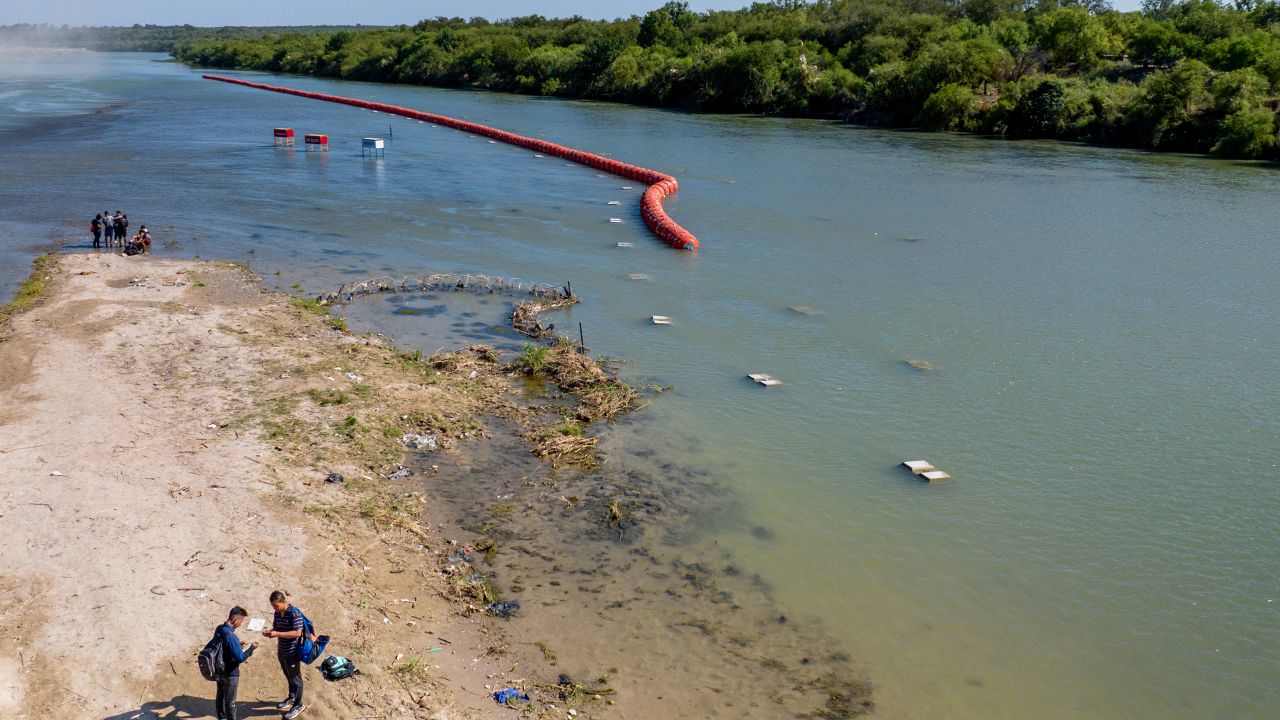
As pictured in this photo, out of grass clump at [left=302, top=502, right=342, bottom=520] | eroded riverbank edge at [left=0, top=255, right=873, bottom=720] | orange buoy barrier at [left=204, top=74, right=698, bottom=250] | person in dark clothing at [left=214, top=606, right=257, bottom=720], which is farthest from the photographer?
orange buoy barrier at [left=204, top=74, right=698, bottom=250]

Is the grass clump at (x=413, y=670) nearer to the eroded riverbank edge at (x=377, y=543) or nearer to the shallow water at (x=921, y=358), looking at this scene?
the eroded riverbank edge at (x=377, y=543)

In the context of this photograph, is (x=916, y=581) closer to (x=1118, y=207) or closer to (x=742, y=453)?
(x=742, y=453)

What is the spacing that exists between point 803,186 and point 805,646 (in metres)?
37.7

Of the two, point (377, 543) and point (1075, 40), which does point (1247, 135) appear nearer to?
point (1075, 40)

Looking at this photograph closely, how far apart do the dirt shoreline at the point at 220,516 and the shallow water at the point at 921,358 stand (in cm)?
202

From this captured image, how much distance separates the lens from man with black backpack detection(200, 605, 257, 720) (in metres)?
9.01

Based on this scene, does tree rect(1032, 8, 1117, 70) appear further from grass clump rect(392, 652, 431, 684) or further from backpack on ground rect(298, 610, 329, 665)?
backpack on ground rect(298, 610, 329, 665)

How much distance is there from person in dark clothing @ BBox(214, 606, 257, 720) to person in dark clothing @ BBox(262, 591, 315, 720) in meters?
0.32

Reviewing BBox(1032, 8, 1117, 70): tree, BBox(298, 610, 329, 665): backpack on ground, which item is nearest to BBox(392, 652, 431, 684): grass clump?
BBox(298, 610, 329, 665): backpack on ground

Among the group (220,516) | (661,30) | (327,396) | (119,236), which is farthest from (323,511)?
(661,30)

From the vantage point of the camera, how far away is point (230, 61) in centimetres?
18350

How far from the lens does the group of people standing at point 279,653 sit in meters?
9.21

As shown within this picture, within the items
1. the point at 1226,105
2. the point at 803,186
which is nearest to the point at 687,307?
the point at 803,186

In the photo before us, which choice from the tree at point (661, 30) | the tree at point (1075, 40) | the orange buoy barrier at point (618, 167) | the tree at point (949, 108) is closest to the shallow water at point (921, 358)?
the orange buoy barrier at point (618, 167)
